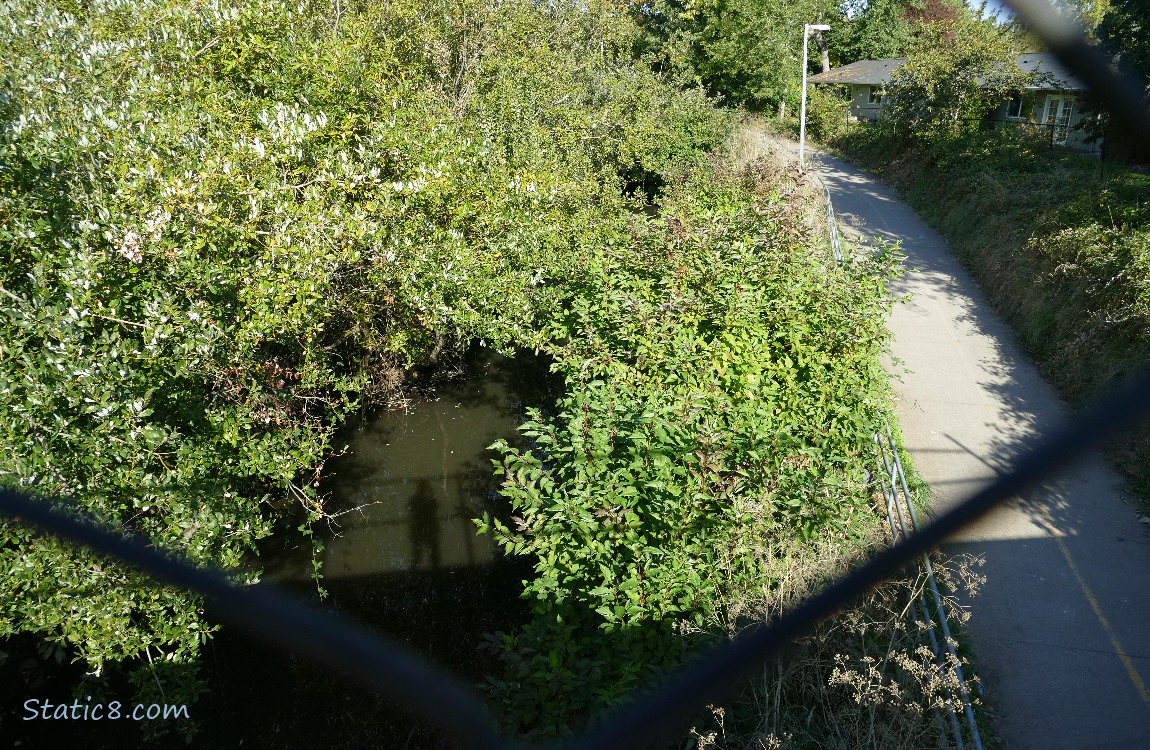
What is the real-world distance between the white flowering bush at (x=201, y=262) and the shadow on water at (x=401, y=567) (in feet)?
2.76

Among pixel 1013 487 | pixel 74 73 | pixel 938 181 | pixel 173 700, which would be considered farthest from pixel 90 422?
pixel 938 181

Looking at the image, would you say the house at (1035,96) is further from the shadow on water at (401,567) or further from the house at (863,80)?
the shadow on water at (401,567)

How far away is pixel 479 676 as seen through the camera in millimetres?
8172

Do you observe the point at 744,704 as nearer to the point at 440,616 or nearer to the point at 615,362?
the point at 615,362

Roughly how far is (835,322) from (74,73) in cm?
903

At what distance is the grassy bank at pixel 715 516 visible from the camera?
5418 millimetres

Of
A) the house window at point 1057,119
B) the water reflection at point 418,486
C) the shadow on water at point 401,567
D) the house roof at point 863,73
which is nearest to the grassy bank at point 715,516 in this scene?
the shadow on water at point 401,567

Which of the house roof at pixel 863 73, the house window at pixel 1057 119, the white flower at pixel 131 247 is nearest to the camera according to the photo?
the white flower at pixel 131 247

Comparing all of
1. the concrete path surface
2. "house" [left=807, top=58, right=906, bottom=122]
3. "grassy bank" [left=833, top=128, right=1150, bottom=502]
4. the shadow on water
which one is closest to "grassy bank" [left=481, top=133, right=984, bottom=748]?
the concrete path surface

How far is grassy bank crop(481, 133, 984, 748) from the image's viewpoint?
17.8 ft

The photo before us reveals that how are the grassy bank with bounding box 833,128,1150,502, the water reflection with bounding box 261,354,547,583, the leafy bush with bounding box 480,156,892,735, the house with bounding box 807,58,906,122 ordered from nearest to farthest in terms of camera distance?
the leafy bush with bounding box 480,156,892,735
the water reflection with bounding box 261,354,547,583
the grassy bank with bounding box 833,128,1150,502
the house with bounding box 807,58,906,122

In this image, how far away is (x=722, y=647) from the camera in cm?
88

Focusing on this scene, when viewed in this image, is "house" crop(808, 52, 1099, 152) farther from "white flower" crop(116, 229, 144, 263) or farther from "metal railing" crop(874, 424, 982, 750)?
"white flower" crop(116, 229, 144, 263)

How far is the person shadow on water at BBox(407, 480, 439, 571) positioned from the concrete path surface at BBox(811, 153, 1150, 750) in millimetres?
6916
